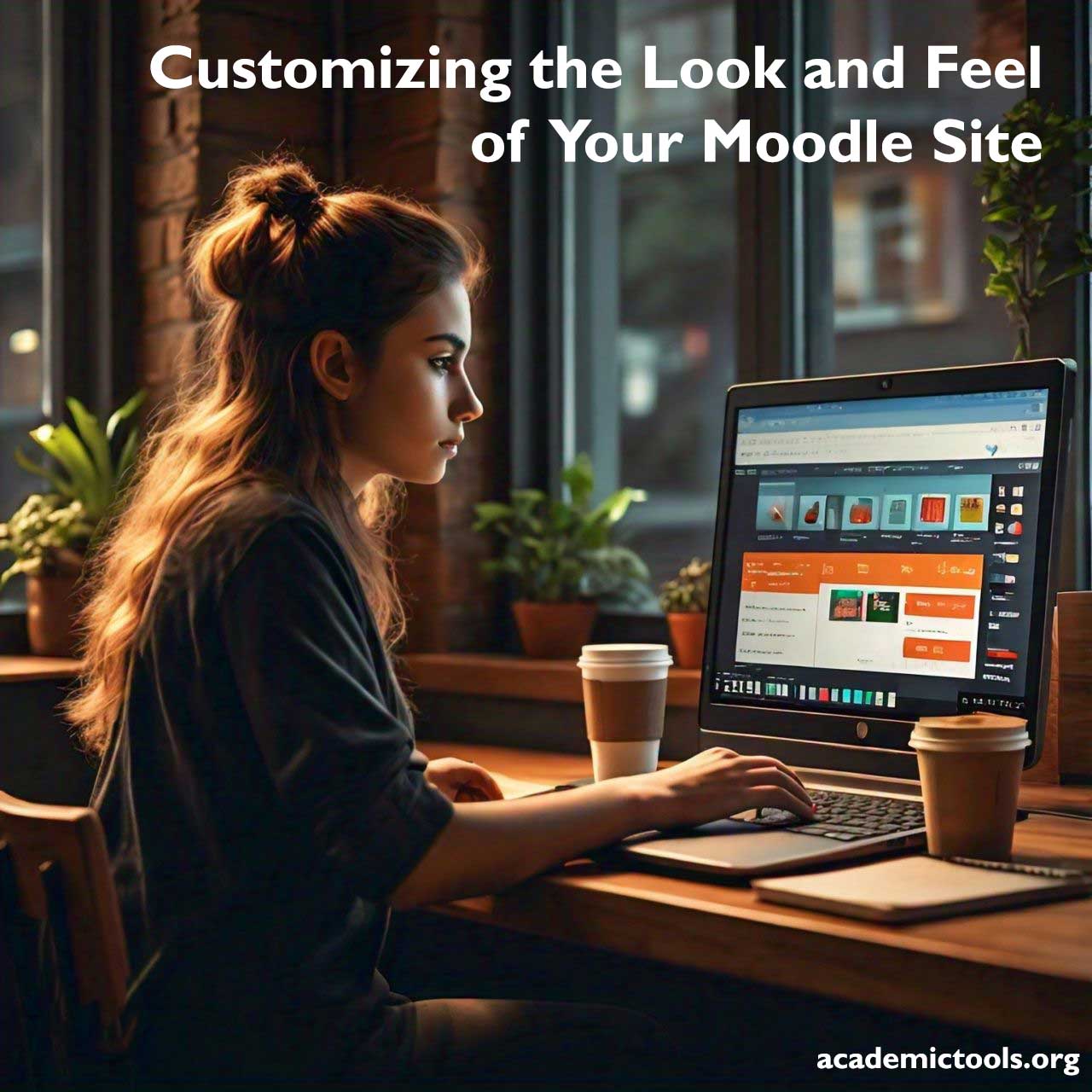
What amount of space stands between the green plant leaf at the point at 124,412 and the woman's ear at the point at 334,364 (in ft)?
4.41

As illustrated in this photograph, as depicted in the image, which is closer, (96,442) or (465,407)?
(465,407)

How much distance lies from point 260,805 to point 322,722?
0.38 ft

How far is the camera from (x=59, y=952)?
108 cm

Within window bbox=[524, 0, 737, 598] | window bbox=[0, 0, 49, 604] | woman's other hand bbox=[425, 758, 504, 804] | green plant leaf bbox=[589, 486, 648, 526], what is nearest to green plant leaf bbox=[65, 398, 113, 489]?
window bbox=[0, 0, 49, 604]

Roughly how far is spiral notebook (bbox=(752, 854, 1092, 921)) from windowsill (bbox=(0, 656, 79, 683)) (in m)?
1.56

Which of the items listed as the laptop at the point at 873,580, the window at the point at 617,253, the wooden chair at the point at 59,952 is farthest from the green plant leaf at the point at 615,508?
the wooden chair at the point at 59,952

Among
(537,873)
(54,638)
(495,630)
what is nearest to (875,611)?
(537,873)

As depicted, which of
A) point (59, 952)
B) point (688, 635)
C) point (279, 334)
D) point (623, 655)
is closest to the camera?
point (59, 952)

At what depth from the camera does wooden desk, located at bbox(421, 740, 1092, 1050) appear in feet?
2.97

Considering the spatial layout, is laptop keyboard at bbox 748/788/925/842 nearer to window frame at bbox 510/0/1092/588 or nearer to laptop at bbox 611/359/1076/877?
laptop at bbox 611/359/1076/877

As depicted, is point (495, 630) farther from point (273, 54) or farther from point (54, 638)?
Result: point (273, 54)

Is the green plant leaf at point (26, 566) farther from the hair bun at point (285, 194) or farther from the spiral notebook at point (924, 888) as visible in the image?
the spiral notebook at point (924, 888)

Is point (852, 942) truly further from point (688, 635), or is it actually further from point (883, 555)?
point (688, 635)

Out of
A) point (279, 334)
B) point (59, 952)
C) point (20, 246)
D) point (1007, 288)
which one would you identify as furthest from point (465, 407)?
point (20, 246)
